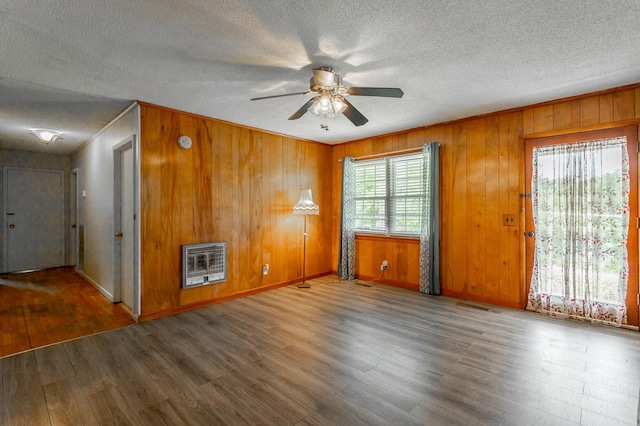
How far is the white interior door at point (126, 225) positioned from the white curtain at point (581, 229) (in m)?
4.96

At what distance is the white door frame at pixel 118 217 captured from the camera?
3.36 m

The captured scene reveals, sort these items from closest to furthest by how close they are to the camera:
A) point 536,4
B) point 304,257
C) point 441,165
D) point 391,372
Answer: point 536,4 < point 391,372 < point 441,165 < point 304,257

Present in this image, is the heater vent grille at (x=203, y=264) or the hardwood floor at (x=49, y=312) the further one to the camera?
the heater vent grille at (x=203, y=264)

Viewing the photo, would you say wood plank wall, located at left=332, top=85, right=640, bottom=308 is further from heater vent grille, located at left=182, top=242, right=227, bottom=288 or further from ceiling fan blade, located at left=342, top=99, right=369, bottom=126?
heater vent grille, located at left=182, top=242, right=227, bottom=288

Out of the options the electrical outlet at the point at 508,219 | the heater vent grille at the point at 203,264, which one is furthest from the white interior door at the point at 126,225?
the electrical outlet at the point at 508,219

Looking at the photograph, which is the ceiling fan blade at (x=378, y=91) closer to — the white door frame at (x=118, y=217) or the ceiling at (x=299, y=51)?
the ceiling at (x=299, y=51)

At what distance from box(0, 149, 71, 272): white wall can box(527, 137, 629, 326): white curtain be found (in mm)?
8611

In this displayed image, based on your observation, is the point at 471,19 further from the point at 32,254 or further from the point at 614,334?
the point at 32,254

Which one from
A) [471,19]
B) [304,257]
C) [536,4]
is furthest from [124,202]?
[536,4]

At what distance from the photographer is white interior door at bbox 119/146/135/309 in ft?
11.8

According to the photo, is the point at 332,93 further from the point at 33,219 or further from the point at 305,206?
the point at 33,219

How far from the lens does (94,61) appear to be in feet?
7.95

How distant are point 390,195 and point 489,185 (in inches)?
58.6

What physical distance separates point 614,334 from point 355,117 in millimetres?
3369
